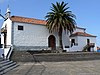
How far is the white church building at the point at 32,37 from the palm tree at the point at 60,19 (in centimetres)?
189

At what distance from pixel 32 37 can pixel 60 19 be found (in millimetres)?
5984

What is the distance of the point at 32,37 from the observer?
37.7 meters

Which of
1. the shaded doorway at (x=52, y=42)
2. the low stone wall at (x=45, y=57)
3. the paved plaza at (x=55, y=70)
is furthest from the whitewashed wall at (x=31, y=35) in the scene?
the paved plaza at (x=55, y=70)

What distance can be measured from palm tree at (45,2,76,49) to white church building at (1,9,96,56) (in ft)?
6.19

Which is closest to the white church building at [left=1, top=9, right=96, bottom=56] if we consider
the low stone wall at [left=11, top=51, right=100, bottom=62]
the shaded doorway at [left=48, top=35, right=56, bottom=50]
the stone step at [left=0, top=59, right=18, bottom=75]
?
the shaded doorway at [left=48, top=35, right=56, bottom=50]

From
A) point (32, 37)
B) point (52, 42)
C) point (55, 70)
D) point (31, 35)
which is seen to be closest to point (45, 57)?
point (32, 37)

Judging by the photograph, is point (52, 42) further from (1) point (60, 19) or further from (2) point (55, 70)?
(2) point (55, 70)

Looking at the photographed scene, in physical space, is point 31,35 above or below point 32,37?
above

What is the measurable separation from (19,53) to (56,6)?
41.7ft

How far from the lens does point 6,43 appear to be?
3716cm

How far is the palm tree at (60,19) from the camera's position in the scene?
3728cm

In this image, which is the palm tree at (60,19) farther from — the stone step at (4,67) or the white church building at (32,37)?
the stone step at (4,67)

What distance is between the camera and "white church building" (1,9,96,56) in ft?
118

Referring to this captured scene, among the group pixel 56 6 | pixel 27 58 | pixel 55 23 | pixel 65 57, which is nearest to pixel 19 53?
pixel 27 58
